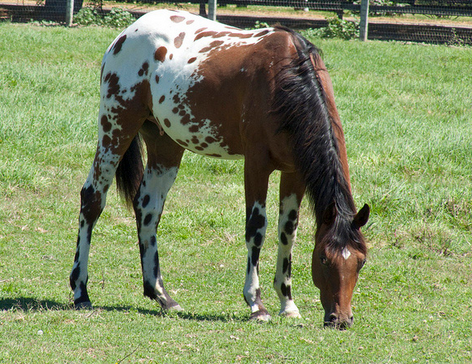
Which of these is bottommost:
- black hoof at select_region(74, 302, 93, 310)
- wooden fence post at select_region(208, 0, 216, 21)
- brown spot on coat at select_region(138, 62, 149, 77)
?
black hoof at select_region(74, 302, 93, 310)

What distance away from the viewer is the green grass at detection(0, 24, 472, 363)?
3.72 metres

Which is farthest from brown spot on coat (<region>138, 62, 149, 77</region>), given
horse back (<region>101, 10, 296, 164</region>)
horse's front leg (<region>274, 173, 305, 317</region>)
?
horse's front leg (<region>274, 173, 305, 317</region>)

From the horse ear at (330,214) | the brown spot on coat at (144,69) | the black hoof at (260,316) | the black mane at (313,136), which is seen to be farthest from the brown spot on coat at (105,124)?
the horse ear at (330,214)

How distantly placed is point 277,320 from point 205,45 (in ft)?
7.65

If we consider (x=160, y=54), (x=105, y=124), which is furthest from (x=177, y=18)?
(x=105, y=124)

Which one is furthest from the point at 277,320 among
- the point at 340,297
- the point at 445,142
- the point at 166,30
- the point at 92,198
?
the point at 445,142

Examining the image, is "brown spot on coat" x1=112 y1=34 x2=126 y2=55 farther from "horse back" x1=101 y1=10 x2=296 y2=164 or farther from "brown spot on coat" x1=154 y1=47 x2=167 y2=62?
"brown spot on coat" x1=154 y1=47 x2=167 y2=62

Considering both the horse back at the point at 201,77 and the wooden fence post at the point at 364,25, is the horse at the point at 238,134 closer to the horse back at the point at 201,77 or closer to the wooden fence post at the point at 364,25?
the horse back at the point at 201,77

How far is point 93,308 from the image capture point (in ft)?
15.0

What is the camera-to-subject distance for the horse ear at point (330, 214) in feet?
12.0

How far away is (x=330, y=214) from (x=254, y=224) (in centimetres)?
72

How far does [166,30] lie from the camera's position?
4891 millimetres

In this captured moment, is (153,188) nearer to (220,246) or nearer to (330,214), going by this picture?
(220,246)

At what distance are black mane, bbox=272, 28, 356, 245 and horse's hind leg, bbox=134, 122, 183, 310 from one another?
147 cm
